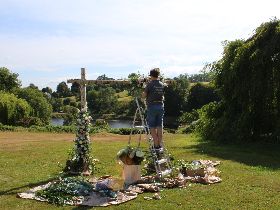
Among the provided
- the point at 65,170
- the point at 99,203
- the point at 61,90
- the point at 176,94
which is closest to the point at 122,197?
the point at 99,203

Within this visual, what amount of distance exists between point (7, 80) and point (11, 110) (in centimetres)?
2149

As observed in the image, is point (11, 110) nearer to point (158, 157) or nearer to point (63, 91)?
point (158, 157)

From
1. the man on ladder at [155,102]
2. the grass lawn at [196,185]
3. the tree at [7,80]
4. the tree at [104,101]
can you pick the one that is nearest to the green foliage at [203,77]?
the grass lawn at [196,185]

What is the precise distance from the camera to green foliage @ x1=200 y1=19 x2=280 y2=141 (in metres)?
18.3

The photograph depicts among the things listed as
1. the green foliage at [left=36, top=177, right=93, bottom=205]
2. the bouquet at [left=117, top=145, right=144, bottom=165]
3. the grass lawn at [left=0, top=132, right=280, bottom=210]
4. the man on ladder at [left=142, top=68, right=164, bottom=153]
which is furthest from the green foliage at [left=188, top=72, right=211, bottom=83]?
the green foliage at [left=36, top=177, right=93, bottom=205]

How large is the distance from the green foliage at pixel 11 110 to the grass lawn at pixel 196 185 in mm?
31760

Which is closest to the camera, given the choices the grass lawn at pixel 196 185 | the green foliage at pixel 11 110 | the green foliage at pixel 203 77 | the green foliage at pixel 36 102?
the grass lawn at pixel 196 185

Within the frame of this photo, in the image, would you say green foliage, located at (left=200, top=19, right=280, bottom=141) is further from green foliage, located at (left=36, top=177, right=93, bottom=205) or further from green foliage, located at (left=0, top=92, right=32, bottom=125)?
green foliage, located at (left=0, top=92, right=32, bottom=125)

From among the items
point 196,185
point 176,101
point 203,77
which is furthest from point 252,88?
point 176,101

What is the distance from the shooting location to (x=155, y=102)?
37.7 ft

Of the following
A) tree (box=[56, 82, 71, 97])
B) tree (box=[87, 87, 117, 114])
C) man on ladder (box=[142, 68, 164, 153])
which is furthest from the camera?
tree (box=[56, 82, 71, 97])

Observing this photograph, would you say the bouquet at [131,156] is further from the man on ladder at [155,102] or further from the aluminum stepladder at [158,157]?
the man on ladder at [155,102]

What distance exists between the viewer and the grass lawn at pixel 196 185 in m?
8.88

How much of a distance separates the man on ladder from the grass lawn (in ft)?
5.32
